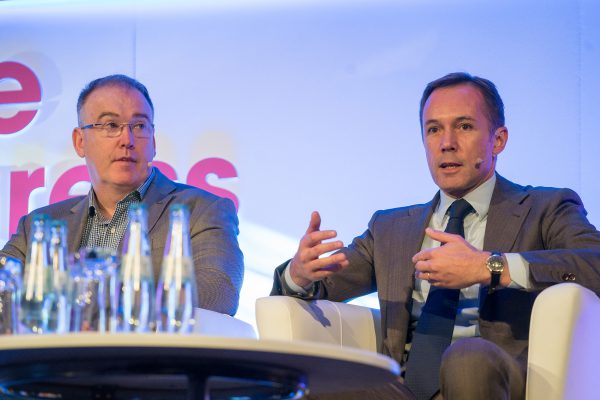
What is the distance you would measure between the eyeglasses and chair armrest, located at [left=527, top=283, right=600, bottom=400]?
175 centimetres

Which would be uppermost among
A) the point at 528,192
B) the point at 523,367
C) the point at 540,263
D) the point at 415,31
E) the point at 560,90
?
the point at 415,31

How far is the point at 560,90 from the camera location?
414 cm

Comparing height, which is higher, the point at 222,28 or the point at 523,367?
the point at 222,28

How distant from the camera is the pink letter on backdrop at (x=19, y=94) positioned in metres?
4.77

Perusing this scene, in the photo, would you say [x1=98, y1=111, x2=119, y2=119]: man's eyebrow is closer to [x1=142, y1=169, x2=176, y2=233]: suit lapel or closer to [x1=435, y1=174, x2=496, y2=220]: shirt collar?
[x1=142, y1=169, x2=176, y2=233]: suit lapel

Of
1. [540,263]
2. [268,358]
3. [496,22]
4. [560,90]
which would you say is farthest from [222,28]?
[268,358]

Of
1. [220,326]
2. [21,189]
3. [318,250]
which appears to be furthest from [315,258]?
[21,189]

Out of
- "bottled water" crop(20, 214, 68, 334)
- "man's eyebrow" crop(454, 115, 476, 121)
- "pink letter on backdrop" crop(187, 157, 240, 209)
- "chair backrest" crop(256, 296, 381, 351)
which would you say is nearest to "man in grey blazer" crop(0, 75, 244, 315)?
"chair backrest" crop(256, 296, 381, 351)

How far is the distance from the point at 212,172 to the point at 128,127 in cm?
86

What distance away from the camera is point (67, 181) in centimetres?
465

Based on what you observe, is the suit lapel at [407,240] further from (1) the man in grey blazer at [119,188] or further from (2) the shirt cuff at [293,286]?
(1) the man in grey blazer at [119,188]

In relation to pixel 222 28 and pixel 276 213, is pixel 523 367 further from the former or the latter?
pixel 222 28

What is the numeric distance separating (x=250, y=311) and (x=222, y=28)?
132 centimetres

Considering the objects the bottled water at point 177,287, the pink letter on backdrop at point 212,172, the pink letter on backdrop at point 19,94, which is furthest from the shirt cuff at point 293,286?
the pink letter on backdrop at point 19,94
